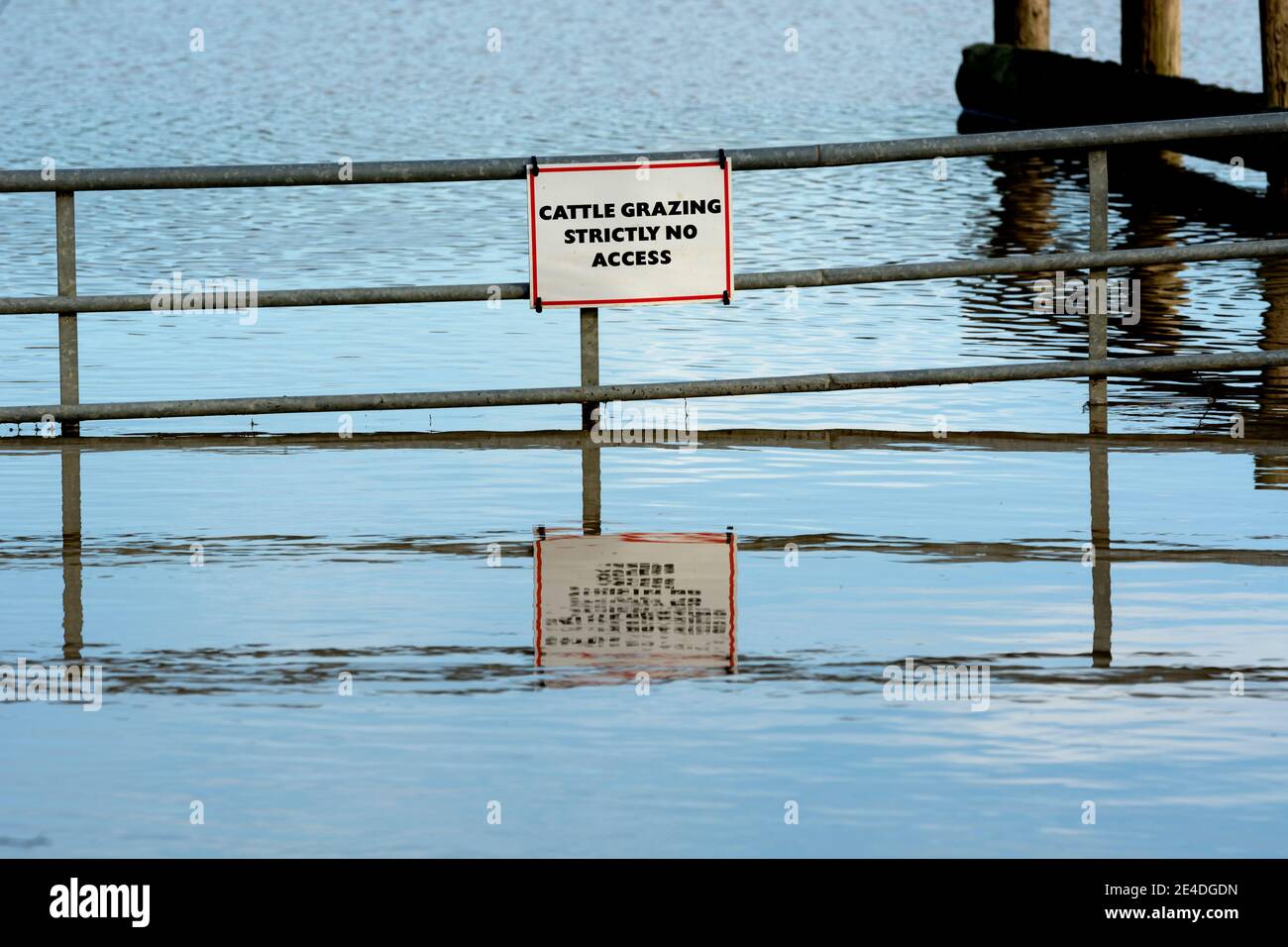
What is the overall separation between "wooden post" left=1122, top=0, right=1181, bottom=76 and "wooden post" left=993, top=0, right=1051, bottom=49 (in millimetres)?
6276

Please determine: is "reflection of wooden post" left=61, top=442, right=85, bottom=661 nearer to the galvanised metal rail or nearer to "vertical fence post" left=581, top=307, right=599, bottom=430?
the galvanised metal rail

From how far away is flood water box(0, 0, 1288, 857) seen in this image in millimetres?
5359

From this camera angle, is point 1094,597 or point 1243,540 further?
point 1243,540

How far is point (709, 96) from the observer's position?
→ 1323 inches

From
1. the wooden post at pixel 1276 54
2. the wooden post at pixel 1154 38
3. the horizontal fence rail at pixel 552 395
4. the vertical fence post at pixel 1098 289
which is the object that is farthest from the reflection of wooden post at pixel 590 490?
the wooden post at pixel 1154 38

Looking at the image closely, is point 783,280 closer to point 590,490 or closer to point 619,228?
point 619,228

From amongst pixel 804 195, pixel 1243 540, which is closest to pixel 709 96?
pixel 804 195

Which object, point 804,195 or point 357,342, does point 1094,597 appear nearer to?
point 357,342

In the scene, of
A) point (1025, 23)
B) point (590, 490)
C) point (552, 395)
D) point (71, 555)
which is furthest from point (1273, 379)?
point (1025, 23)

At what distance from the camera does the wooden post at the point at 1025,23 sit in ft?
106

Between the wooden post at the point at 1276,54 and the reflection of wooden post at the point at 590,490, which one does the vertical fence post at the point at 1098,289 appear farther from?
the wooden post at the point at 1276,54

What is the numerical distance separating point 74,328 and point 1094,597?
4.30 meters

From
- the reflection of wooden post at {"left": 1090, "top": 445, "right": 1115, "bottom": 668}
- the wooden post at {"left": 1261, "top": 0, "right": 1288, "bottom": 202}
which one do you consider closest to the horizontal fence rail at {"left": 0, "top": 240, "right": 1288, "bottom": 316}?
the reflection of wooden post at {"left": 1090, "top": 445, "right": 1115, "bottom": 668}

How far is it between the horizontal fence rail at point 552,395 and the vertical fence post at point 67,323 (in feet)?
0.25
